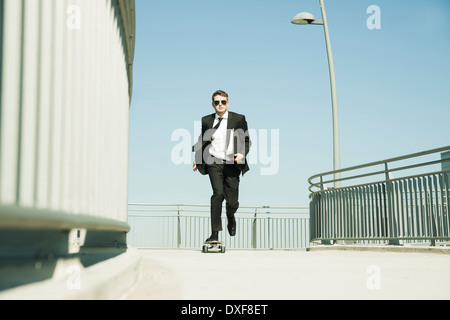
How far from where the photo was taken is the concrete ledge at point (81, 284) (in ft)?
6.06

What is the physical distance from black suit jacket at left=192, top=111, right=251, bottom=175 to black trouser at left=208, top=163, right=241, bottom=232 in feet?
0.37

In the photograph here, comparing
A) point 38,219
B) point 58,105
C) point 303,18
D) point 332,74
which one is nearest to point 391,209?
point 332,74

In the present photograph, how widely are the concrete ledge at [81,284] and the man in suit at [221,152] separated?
16.3 feet

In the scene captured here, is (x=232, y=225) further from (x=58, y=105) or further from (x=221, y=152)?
(x=58, y=105)

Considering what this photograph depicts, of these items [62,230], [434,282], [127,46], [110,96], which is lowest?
[434,282]

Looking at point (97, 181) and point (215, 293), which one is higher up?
point (97, 181)

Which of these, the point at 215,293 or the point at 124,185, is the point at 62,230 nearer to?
the point at 215,293

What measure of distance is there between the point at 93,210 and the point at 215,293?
0.76 meters

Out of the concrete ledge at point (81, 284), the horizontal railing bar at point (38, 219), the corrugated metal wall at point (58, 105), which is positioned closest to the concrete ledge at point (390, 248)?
the corrugated metal wall at point (58, 105)

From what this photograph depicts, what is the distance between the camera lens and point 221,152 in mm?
Answer: 8117

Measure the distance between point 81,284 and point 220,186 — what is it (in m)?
6.08

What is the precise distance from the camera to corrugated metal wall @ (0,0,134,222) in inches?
73.8

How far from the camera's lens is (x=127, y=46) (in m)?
4.51
